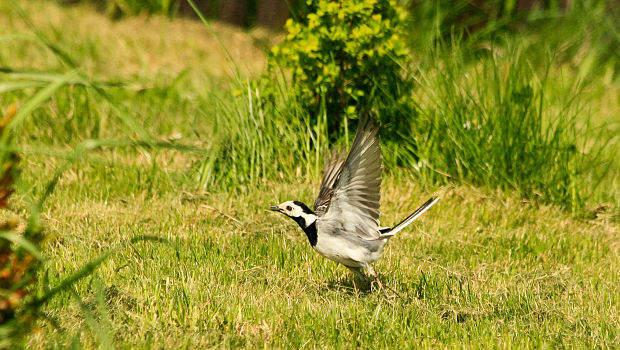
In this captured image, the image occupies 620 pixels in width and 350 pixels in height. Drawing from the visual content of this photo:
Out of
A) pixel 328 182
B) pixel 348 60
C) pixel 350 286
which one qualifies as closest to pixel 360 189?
pixel 328 182

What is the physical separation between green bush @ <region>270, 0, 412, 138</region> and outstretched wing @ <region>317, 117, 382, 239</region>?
5.89 feet

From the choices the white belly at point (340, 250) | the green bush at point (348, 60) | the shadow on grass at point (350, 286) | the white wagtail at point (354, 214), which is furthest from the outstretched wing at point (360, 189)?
the green bush at point (348, 60)

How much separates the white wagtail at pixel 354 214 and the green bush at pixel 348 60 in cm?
180

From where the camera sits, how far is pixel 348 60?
5.75m

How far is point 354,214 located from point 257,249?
881 millimetres

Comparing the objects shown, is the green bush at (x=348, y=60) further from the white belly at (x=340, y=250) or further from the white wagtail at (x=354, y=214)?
the white belly at (x=340, y=250)

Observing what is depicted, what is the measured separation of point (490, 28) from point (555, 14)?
121 cm

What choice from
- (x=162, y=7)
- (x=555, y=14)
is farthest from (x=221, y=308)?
(x=162, y=7)

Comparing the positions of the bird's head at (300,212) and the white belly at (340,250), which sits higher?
the bird's head at (300,212)

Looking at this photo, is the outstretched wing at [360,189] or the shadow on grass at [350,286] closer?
the outstretched wing at [360,189]

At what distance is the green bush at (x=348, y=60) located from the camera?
5.47 meters

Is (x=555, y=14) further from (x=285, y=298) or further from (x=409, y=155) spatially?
(x=285, y=298)

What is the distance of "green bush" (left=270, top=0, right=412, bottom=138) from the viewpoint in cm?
547

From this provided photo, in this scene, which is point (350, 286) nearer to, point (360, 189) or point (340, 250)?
point (340, 250)
